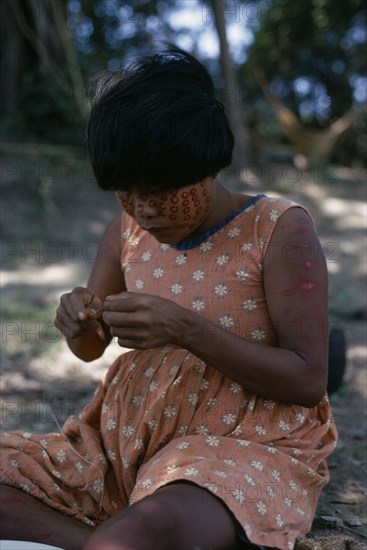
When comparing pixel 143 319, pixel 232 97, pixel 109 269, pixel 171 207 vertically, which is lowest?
pixel 232 97

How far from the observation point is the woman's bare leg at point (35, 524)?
4.80 ft

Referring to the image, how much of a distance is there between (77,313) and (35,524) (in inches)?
18.2

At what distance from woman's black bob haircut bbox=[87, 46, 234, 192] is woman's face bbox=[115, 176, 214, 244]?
0.02 m

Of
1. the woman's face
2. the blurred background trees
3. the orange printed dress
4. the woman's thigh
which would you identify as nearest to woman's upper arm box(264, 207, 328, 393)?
the orange printed dress

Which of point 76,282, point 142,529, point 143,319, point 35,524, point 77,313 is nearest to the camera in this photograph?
point 142,529

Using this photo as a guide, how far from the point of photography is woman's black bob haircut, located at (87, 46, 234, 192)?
55.2 inches

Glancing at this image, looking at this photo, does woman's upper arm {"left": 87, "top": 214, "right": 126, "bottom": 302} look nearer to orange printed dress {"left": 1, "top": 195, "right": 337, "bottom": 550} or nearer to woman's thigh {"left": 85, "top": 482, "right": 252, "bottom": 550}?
orange printed dress {"left": 1, "top": 195, "right": 337, "bottom": 550}

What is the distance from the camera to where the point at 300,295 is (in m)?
1.53

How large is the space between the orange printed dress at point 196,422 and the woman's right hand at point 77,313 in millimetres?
152

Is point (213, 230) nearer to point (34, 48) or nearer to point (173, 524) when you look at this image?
point (173, 524)

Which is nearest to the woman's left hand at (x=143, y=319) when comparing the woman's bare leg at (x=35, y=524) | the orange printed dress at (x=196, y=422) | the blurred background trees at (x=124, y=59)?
the orange printed dress at (x=196, y=422)

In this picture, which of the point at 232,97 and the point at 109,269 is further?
the point at 232,97

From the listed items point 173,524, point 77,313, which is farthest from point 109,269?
point 173,524

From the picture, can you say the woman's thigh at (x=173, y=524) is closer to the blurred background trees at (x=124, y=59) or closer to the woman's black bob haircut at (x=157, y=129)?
the woman's black bob haircut at (x=157, y=129)
